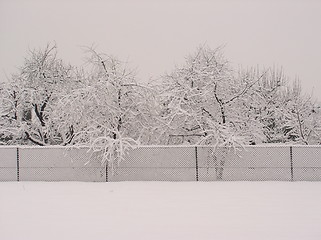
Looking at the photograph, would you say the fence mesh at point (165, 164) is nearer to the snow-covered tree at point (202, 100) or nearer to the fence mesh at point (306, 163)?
the snow-covered tree at point (202, 100)

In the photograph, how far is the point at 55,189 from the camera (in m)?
13.4

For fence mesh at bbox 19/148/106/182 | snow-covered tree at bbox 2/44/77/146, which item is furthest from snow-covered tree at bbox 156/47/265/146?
snow-covered tree at bbox 2/44/77/146

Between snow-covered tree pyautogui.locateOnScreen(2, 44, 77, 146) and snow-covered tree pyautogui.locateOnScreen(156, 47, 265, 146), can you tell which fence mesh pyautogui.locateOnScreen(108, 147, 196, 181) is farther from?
snow-covered tree pyautogui.locateOnScreen(2, 44, 77, 146)

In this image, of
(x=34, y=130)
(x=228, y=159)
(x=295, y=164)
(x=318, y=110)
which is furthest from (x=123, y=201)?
(x=318, y=110)

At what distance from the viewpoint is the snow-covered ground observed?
22.4 feet

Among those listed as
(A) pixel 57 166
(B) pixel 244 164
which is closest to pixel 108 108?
(A) pixel 57 166

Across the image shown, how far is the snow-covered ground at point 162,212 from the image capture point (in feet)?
22.4

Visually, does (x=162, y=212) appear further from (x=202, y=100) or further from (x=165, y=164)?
(x=202, y=100)

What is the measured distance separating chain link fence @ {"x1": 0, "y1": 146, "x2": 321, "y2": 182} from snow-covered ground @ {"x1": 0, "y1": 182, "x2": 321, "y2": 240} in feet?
5.60

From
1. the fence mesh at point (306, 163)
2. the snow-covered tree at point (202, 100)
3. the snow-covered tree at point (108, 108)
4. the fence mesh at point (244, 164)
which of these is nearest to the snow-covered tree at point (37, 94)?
the snow-covered tree at point (108, 108)

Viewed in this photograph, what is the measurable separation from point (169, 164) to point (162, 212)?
23.2 ft

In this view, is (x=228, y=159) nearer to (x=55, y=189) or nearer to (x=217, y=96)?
(x=217, y=96)

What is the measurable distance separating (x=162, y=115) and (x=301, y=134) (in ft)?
44.4

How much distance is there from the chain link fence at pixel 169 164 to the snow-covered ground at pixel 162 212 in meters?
1.71
